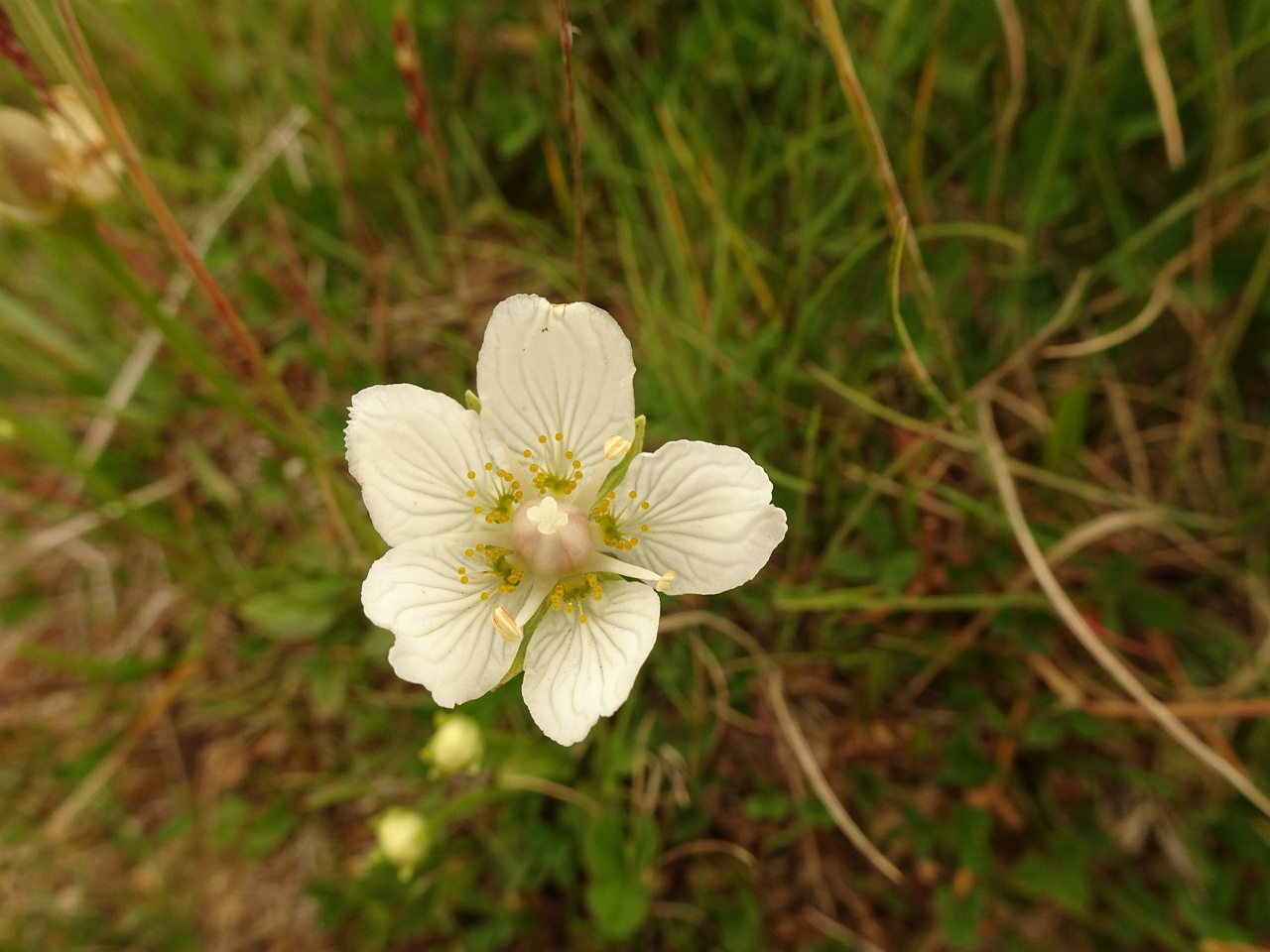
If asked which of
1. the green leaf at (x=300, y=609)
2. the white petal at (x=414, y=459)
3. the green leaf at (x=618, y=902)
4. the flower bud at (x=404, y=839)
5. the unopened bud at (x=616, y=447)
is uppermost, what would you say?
the white petal at (x=414, y=459)

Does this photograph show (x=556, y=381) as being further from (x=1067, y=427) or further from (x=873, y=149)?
(x=1067, y=427)

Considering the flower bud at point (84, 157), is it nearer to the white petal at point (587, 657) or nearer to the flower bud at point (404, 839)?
the white petal at point (587, 657)

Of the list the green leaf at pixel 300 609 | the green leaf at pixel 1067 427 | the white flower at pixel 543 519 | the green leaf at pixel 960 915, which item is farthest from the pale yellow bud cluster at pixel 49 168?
the green leaf at pixel 960 915

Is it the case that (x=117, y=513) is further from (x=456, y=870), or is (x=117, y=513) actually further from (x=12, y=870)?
(x=456, y=870)

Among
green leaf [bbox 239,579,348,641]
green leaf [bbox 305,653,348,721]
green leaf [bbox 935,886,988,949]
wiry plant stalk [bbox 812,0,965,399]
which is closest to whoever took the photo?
wiry plant stalk [bbox 812,0,965,399]

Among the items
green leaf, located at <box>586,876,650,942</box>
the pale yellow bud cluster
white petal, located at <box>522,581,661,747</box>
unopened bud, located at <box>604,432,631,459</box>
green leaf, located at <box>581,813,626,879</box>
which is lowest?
green leaf, located at <box>586,876,650,942</box>

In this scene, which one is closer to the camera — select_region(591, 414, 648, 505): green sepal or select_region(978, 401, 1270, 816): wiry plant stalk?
select_region(591, 414, 648, 505): green sepal

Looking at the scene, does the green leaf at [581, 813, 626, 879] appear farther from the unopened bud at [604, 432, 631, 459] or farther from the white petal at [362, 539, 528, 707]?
the unopened bud at [604, 432, 631, 459]

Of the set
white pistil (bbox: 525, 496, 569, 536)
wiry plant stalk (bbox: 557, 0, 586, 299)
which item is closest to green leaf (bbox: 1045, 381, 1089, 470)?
wiry plant stalk (bbox: 557, 0, 586, 299)
